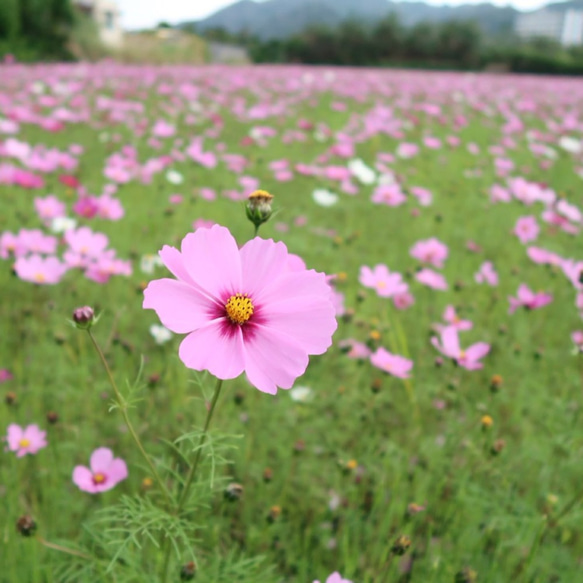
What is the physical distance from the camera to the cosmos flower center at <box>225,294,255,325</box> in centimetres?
53

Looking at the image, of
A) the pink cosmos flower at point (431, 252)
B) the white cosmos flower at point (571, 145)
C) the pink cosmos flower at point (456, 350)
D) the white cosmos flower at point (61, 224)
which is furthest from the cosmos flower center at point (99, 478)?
the white cosmos flower at point (571, 145)

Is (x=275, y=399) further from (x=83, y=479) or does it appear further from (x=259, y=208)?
(x=259, y=208)

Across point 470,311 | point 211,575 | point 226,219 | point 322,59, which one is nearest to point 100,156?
point 226,219

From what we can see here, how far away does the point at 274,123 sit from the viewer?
→ 427cm

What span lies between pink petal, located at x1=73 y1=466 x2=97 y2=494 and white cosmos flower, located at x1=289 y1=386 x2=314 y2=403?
513mm

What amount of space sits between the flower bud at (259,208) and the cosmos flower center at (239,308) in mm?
89

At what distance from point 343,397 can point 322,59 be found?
23808mm

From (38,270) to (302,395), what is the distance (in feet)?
2.19

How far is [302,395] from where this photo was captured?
49.6 inches

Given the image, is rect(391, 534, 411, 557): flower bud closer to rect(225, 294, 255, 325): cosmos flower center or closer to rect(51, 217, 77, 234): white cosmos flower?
rect(225, 294, 255, 325): cosmos flower center

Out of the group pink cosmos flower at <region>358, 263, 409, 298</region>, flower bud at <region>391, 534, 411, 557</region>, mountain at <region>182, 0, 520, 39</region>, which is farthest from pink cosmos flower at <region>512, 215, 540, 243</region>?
mountain at <region>182, 0, 520, 39</region>

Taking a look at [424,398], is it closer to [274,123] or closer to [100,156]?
[100,156]

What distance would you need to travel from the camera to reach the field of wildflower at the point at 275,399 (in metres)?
0.54

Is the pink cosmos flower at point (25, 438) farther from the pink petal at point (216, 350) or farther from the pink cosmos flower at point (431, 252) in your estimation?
the pink cosmos flower at point (431, 252)
